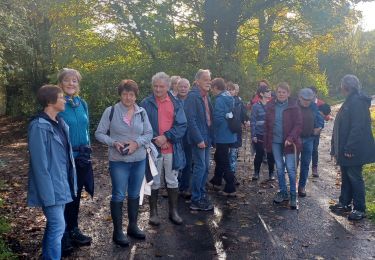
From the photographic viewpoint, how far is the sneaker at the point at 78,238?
5.20 m

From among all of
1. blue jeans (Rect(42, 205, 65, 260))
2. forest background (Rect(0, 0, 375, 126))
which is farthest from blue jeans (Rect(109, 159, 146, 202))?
forest background (Rect(0, 0, 375, 126))

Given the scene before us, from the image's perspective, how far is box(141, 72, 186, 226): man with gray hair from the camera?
5.82 metres

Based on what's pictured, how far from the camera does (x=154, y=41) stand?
48.2ft

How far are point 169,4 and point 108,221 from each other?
35.4 feet

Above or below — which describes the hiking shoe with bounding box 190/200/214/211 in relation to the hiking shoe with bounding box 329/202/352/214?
above

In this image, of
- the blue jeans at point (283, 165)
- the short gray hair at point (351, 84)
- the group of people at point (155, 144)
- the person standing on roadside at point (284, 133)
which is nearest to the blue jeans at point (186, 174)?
the group of people at point (155, 144)

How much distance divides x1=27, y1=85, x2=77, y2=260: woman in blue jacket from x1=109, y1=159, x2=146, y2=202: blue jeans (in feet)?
3.09

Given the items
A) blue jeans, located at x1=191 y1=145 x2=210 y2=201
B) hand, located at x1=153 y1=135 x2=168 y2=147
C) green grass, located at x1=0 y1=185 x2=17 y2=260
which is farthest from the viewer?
blue jeans, located at x1=191 y1=145 x2=210 y2=201

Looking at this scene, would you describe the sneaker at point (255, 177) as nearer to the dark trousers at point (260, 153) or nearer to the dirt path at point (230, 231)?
the dark trousers at point (260, 153)

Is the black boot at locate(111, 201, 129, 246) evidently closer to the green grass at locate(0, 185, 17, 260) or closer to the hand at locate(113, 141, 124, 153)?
the hand at locate(113, 141, 124, 153)

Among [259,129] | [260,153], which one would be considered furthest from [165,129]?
[260,153]

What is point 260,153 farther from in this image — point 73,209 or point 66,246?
point 66,246

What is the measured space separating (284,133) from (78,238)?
376cm

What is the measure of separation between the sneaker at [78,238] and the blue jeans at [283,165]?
346 cm
